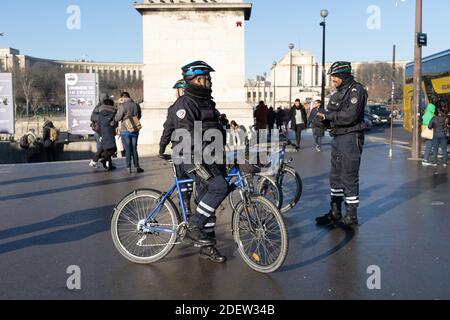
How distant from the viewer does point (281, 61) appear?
11694 cm

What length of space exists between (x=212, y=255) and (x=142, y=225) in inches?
31.7

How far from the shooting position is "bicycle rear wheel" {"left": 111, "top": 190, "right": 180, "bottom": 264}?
557cm

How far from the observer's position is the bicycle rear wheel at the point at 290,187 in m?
8.16

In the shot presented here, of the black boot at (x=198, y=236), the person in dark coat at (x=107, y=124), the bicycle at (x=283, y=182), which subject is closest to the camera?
the black boot at (x=198, y=236)

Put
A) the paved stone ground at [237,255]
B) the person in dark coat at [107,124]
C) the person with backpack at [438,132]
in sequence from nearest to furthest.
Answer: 1. the paved stone ground at [237,255]
2. the person in dark coat at [107,124]
3. the person with backpack at [438,132]

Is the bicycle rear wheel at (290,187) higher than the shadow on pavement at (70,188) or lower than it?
higher

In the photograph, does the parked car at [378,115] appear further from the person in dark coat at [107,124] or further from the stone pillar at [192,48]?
the person in dark coat at [107,124]

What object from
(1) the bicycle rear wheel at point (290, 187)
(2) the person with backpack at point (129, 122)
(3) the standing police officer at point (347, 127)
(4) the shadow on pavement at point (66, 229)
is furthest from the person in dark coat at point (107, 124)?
(3) the standing police officer at point (347, 127)

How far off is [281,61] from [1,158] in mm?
98147

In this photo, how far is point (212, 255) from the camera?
5547 millimetres

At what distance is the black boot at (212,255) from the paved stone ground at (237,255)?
76 millimetres

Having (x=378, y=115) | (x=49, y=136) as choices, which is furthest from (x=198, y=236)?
(x=378, y=115)

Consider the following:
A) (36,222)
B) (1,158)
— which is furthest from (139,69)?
(36,222)

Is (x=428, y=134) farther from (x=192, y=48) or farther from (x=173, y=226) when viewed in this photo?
(x=173, y=226)
